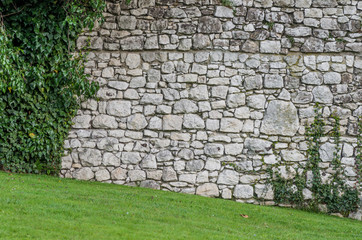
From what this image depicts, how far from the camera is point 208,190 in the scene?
26.0 feet

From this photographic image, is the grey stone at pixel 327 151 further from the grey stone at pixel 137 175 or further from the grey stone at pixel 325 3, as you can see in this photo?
the grey stone at pixel 137 175

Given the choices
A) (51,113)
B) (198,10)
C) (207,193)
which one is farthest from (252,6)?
(51,113)

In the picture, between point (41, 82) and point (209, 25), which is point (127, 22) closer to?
point (209, 25)

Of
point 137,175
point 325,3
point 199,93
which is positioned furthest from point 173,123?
point 325,3

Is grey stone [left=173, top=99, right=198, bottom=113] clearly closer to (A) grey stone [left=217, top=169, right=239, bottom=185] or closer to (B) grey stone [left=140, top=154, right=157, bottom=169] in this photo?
(B) grey stone [left=140, top=154, right=157, bottom=169]

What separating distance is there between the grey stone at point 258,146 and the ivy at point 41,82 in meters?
3.11

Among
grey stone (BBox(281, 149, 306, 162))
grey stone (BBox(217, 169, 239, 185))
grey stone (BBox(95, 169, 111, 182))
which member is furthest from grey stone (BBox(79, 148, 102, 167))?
grey stone (BBox(281, 149, 306, 162))

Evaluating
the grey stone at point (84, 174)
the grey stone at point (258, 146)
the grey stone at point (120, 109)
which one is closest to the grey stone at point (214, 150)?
the grey stone at point (258, 146)

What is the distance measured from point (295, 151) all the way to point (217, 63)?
7.27 feet

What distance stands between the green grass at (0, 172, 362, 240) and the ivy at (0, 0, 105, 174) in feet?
1.98

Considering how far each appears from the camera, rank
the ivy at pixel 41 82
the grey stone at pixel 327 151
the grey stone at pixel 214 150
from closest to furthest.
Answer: the ivy at pixel 41 82, the grey stone at pixel 327 151, the grey stone at pixel 214 150

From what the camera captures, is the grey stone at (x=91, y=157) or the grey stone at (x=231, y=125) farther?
the grey stone at (x=91, y=157)

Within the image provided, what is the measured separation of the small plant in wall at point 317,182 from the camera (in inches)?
303

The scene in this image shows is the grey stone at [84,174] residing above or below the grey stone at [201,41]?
below
